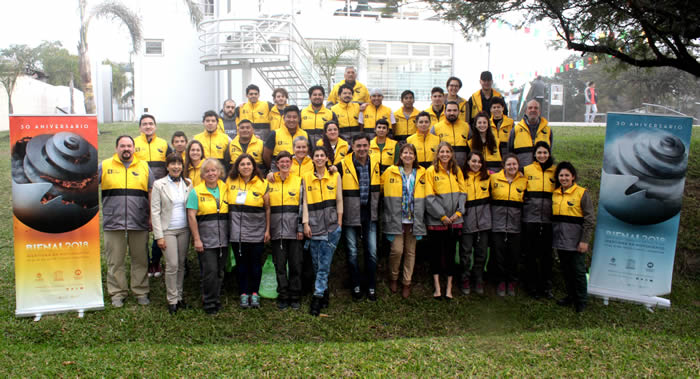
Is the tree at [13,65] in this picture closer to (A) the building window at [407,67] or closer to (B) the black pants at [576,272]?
(A) the building window at [407,67]

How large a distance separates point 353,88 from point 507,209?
300 centimetres

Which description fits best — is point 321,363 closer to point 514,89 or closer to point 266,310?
point 266,310

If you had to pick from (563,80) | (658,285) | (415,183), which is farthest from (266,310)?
(563,80)

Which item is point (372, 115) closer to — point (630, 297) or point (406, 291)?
point (406, 291)

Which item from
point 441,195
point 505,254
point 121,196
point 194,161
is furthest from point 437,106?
point 121,196

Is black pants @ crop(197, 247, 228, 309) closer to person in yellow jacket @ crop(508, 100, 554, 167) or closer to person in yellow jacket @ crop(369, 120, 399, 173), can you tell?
person in yellow jacket @ crop(369, 120, 399, 173)

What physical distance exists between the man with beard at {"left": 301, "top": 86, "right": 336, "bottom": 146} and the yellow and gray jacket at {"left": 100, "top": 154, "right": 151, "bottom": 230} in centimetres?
246

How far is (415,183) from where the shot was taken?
6.26 metres

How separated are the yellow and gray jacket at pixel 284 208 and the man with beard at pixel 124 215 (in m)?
1.42

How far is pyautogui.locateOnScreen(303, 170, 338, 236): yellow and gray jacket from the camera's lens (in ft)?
19.7

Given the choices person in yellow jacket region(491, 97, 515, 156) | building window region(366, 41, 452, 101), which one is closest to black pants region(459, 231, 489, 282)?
person in yellow jacket region(491, 97, 515, 156)

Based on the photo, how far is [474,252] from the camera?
660 centimetres

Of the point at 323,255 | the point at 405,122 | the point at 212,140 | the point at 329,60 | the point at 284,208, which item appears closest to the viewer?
the point at 284,208

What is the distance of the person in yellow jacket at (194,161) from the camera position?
618 cm
